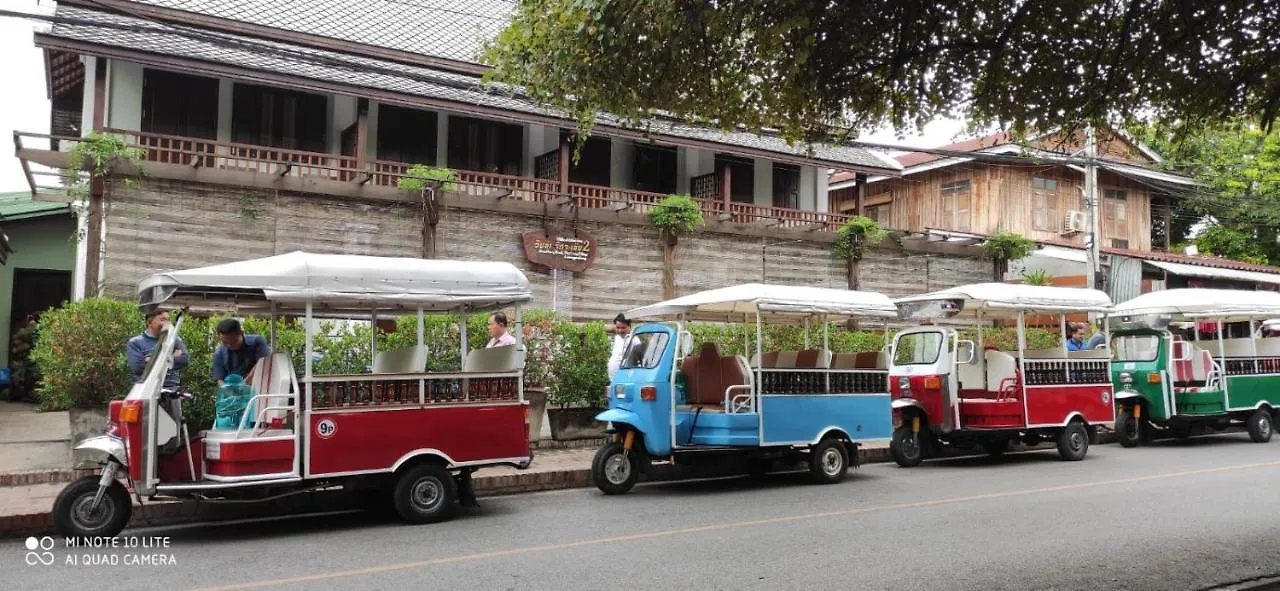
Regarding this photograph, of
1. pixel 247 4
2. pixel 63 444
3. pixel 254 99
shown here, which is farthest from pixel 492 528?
pixel 247 4

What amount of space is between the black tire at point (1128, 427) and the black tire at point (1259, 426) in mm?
2153

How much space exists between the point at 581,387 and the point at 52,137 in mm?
8632

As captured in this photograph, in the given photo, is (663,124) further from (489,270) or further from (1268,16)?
(1268,16)

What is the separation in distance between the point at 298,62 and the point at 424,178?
3130mm

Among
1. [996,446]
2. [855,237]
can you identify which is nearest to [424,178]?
[855,237]

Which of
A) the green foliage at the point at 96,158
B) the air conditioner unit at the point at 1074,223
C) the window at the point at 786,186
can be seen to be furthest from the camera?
the air conditioner unit at the point at 1074,223

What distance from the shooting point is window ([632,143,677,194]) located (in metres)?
22.0

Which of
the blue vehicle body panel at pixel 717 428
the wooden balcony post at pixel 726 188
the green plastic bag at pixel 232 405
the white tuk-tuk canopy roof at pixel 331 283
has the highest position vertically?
the wooden balcony post at pixel 726 188

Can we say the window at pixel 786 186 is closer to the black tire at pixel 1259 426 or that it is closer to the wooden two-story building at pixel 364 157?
the wooden two-story building at pixel 364 157

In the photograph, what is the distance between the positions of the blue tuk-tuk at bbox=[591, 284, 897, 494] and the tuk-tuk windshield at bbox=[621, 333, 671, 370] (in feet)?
0.04

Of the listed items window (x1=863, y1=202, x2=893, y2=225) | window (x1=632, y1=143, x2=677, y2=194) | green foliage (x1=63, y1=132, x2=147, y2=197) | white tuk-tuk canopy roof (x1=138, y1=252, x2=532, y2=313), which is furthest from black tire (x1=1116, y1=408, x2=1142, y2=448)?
window (x1=863, y1=202, x2=893, y2=225)

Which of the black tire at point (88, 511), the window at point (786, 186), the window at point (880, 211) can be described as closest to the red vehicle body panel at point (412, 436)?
the black tire at point (88, 511)

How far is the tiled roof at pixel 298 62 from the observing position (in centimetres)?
1466

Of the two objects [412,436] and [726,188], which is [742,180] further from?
[412,436]
